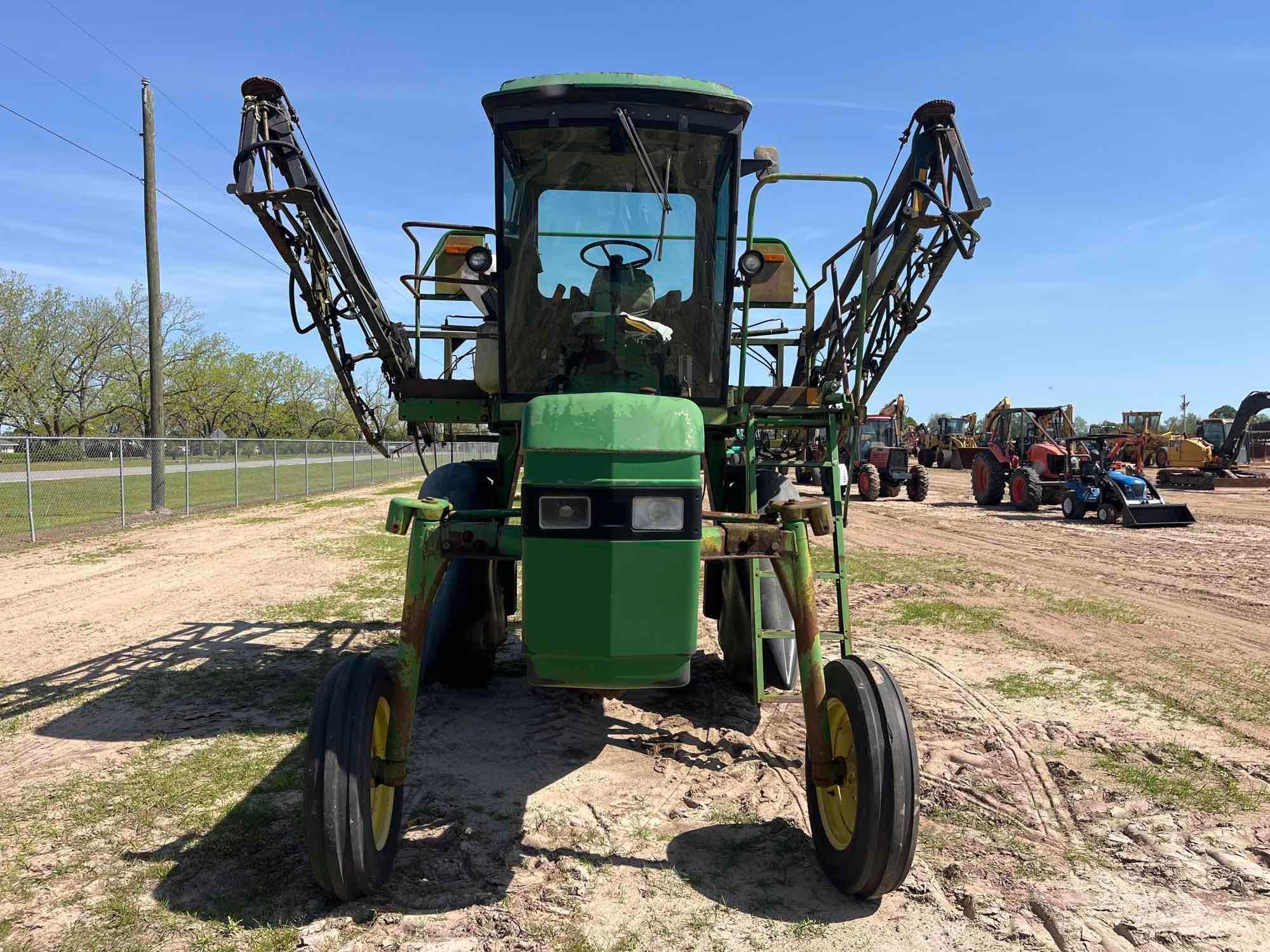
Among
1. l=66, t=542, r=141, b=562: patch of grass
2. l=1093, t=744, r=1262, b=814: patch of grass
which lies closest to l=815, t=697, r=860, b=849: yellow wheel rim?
l=1093, t=744, r=1262, b=814: patch of grass

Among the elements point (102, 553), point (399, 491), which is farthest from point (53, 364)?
point (102, 553)

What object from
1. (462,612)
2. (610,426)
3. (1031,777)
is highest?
(610,426)

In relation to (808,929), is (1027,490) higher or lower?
higher

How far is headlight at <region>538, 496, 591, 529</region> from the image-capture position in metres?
2.86

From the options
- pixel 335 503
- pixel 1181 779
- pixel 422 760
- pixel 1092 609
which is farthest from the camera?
pixel 335 503

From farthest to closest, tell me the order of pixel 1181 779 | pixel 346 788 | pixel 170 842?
pixel 1181 779
pixel 170 842
pixel 346 788

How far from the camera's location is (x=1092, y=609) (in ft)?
26.9

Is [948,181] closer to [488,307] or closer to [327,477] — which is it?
[488,307]

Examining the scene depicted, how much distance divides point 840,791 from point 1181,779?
2.12 metres

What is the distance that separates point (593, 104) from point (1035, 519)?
15.6 metres

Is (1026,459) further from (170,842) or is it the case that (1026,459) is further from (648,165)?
(170,842)

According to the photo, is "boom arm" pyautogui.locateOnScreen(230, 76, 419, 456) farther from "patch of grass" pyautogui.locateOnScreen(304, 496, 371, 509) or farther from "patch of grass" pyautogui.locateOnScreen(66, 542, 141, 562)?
"patch of grass" pyautogui.locateOnScreen(304, 496, 371, 509)

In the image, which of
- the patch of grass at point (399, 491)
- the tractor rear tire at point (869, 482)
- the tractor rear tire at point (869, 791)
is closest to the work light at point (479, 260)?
the tractor rear tire at point (869, 791)

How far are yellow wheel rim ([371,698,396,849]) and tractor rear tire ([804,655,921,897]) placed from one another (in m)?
1.57
